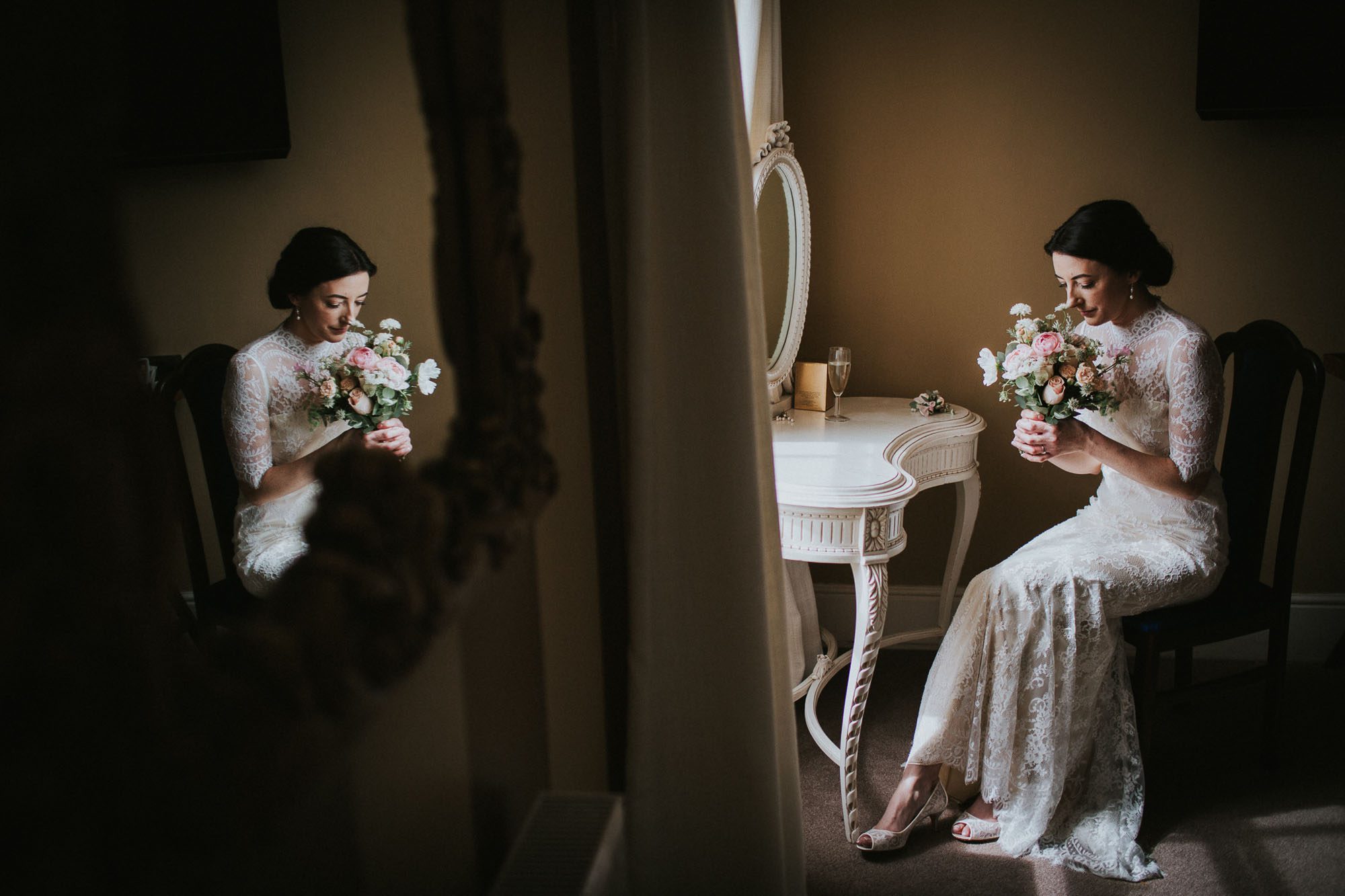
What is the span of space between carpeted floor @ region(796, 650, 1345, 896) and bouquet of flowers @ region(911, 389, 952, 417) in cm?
95

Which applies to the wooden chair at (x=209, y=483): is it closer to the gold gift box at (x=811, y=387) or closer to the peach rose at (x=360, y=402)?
the peach rose at (x=360, y=402)

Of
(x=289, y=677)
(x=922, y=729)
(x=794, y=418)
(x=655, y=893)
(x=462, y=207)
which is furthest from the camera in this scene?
(x=794, y=418)

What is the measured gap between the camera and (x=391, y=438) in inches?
25.4

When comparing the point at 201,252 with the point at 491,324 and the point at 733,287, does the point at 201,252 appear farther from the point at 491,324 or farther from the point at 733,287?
the point at 733,287

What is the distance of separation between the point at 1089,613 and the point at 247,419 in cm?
207

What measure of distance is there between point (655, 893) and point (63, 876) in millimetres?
1000

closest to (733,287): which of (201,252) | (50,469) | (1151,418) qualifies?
(201,252)

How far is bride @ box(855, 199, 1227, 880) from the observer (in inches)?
84.0

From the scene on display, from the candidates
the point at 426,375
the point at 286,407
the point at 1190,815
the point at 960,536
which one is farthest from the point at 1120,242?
the point at 286,407

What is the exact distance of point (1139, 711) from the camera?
2.23 metres

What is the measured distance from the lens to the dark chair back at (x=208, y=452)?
18.3 inches

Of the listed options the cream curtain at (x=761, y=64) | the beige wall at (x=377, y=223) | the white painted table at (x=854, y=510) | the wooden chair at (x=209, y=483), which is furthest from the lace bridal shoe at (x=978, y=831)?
the wooden chair at (x=209, y=483)

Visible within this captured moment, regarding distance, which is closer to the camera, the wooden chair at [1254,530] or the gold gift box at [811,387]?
the wooden chair at [1254,530]

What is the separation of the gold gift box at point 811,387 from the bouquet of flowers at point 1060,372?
0.66 metres
